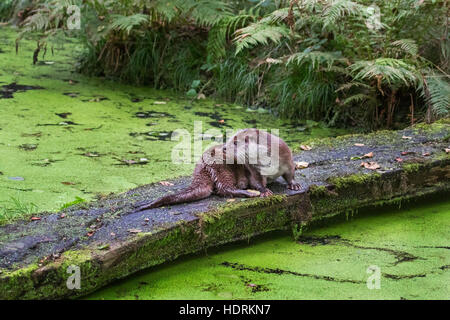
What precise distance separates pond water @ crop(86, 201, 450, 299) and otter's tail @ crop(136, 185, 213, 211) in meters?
0.29

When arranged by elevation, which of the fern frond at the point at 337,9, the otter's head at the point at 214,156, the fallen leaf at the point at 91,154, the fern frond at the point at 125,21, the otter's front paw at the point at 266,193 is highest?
the fern frond at the point at 337,9

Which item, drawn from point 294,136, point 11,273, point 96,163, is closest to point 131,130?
point 96,163

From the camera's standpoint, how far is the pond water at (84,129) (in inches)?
154

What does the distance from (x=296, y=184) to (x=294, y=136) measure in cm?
180

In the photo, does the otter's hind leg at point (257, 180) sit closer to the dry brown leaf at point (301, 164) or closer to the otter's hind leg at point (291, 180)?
the otter's hind leg at point (291, 180)

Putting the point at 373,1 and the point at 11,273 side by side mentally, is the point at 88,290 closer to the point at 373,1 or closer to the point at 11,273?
the point at 11,273

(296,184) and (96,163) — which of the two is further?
(96,163)

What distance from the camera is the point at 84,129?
4941mm

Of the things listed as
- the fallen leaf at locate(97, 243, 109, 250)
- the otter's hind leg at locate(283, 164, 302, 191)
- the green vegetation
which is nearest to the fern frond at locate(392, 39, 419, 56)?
the green vegetation

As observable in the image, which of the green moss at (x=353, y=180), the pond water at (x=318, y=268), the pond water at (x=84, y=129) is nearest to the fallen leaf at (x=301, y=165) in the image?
the green moss at (x=353, y=180)

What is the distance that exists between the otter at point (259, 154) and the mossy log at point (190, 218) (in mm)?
126

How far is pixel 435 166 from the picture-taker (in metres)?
Answer: 3.74

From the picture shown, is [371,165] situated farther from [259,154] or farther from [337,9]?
[337,9]

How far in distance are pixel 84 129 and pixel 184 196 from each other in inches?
83.4
